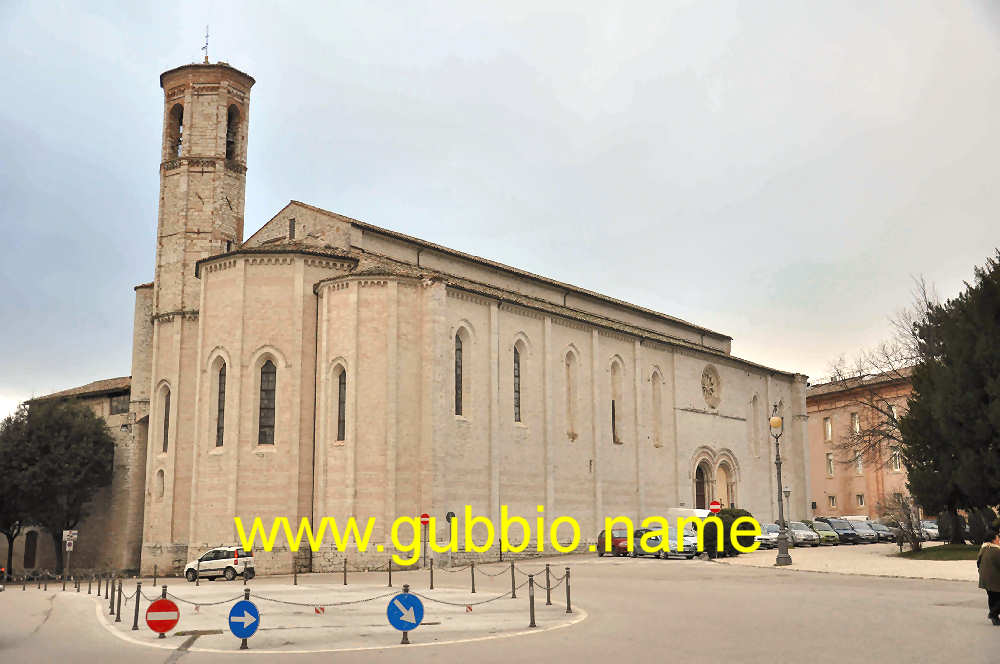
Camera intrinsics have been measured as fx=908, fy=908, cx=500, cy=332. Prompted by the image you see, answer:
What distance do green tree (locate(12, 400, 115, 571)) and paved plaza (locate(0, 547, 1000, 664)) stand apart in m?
24.2

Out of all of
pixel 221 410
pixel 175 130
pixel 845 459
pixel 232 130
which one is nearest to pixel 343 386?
pixel 221 410

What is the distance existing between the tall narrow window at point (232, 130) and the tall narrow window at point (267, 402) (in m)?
12.6

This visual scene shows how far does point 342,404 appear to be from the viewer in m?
36.8

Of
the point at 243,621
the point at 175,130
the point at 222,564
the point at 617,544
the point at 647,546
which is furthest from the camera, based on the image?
the point at 175,130

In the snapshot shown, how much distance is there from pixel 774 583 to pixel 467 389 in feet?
59.4

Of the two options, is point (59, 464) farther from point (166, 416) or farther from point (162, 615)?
point (162, 615)

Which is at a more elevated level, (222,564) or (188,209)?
(188,209)

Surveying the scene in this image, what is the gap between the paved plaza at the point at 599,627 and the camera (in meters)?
12.6

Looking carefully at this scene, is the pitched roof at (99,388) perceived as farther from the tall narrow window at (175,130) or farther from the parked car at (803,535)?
the parked car at (803,535)

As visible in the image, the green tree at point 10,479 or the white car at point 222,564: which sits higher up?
the green tree at point 10,479

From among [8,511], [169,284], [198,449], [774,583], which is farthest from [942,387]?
[8,511]

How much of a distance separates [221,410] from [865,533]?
34836mm

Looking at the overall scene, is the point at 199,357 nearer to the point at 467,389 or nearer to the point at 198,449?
the point at 198,449

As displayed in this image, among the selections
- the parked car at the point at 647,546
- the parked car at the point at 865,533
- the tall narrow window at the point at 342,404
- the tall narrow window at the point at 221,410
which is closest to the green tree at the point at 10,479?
the tall narrow window at the point at 221,410
